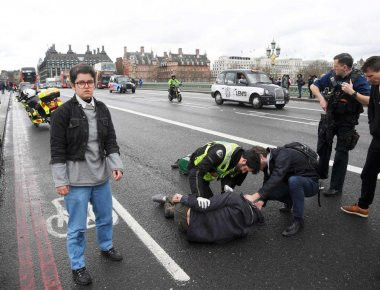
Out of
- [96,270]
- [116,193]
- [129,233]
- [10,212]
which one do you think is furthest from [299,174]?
[10,212]

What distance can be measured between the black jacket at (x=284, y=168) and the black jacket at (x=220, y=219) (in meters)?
0.31

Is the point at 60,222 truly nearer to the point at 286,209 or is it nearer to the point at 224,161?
the point at 224,161

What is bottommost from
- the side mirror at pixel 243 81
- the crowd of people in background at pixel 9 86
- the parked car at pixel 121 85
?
the crowd of people in background at pixel 9 86

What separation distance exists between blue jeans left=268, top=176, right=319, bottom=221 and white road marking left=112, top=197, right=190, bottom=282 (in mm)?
1424

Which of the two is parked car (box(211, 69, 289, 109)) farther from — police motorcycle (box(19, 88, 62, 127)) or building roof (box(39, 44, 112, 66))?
building roof (box(39, 44, 112, 66))

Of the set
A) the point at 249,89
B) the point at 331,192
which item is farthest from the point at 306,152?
the point at 249,89

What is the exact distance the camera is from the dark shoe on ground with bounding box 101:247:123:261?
323cm

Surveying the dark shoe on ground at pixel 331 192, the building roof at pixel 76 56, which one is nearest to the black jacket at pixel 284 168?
the dark shoe on ground at pixel 331 192

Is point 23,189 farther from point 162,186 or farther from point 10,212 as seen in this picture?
point 162,186

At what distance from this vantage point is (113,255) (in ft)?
10.6

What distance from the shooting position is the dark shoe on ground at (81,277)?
9.34ft

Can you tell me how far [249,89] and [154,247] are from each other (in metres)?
14.1

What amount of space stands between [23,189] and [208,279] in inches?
151

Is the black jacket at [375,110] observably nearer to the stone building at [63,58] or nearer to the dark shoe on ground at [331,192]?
the dark shoe on ground at [331,192]
